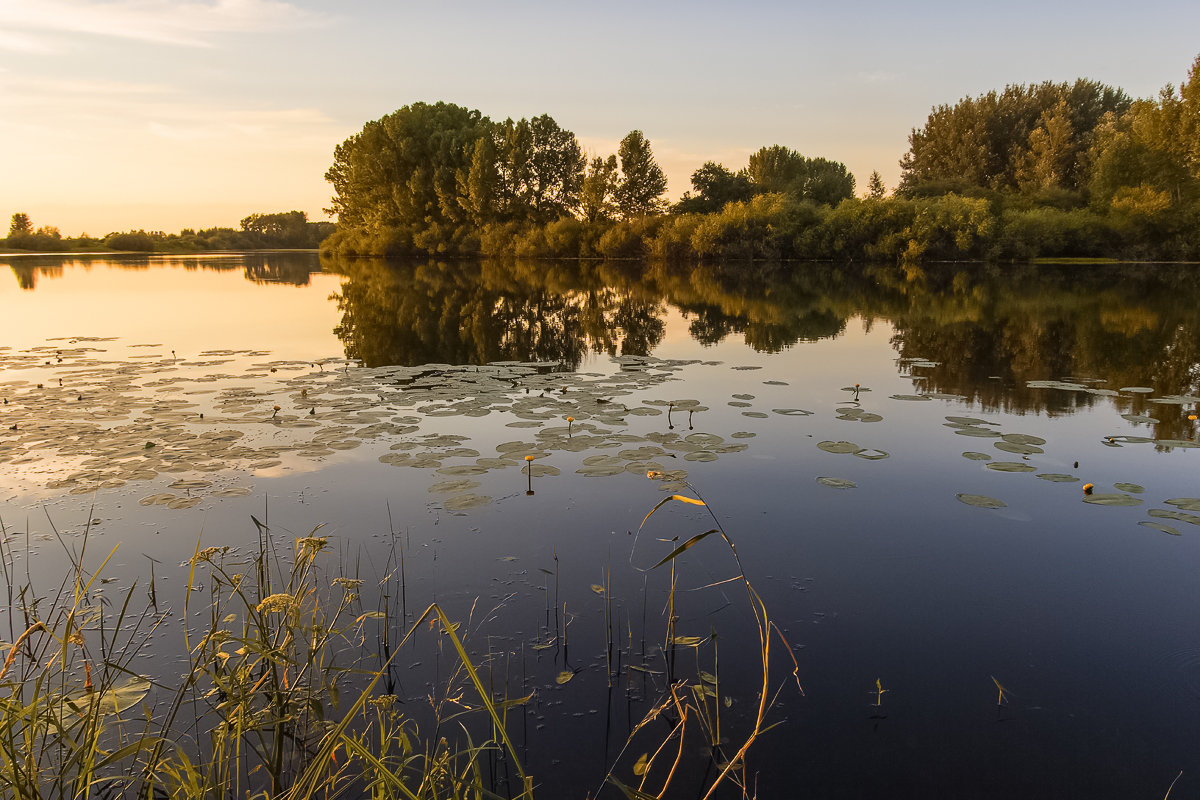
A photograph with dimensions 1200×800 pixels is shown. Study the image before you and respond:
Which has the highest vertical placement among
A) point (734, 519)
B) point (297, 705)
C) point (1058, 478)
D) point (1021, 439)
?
point (1021, 439)

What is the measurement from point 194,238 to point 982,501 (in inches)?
4326

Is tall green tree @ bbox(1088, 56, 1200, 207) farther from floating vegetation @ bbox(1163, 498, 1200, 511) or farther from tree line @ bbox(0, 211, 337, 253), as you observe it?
tree line @ bbox(0, 211, 337, 253)

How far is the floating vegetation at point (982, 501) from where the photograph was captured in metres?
5.62

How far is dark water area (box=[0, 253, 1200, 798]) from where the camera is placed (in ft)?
10.4

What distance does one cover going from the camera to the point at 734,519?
5.40 metres

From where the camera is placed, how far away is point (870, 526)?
17.4 feet

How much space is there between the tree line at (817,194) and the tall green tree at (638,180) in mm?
117

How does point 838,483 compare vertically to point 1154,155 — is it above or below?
below

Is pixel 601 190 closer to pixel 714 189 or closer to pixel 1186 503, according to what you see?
pixel 714 189

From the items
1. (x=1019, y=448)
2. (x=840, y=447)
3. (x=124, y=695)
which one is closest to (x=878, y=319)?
(x=1019, y=448)

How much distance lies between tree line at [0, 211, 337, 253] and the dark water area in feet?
274

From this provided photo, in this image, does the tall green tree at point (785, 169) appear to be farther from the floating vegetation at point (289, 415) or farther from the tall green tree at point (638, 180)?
the floating vegetation at point (289, 415)

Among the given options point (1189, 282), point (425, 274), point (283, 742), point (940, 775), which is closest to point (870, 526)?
point (940, 775)

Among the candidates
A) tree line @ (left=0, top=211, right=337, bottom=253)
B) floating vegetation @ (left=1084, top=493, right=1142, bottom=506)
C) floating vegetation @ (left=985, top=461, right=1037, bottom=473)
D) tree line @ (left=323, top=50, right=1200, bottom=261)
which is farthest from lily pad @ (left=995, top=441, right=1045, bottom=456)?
tree line @ (left=0, top=211, right=337, bottom=253)
